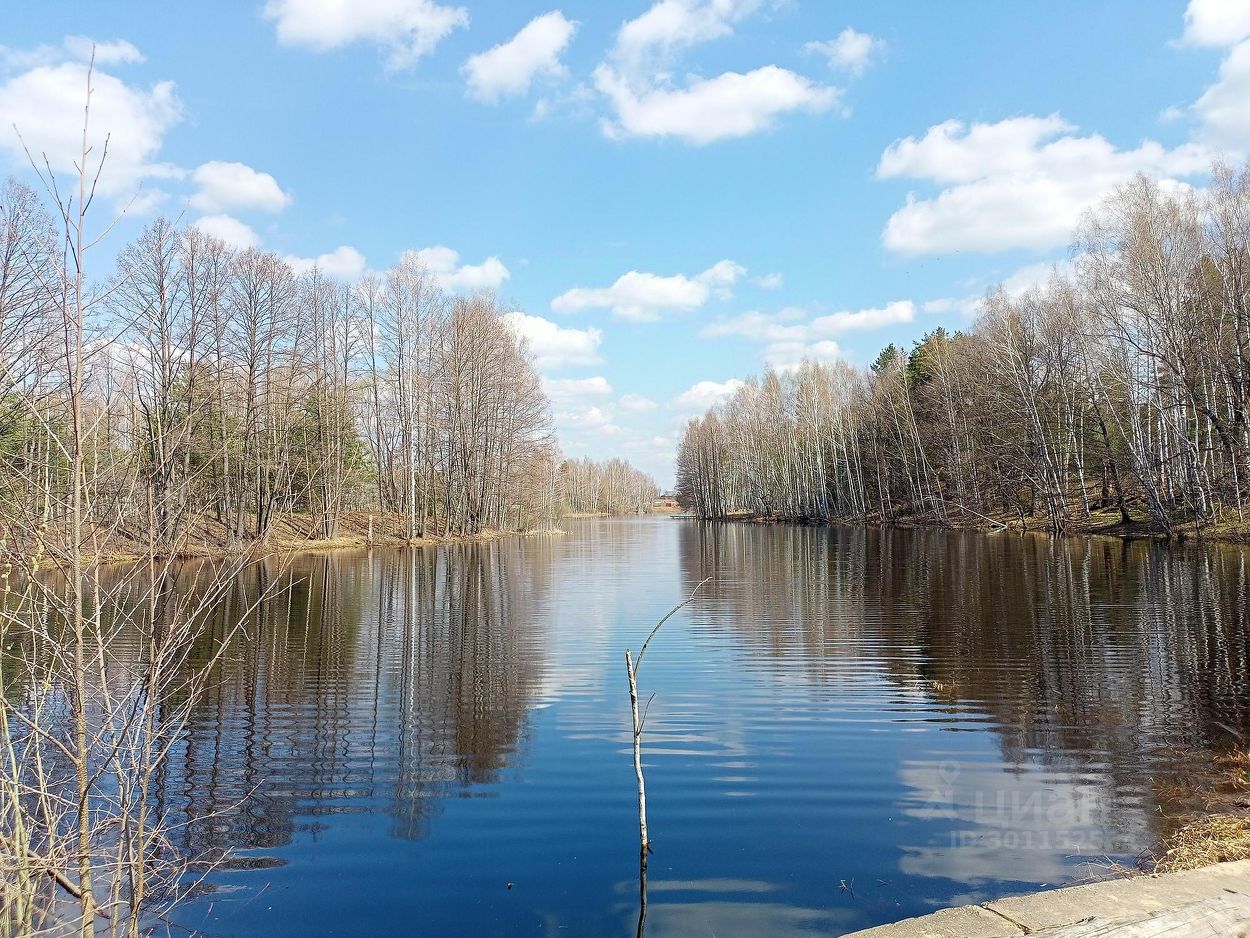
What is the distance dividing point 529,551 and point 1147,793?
35.6 m

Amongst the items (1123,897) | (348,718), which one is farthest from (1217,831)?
(348,718)

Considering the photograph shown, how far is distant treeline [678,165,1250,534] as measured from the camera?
3033 cm

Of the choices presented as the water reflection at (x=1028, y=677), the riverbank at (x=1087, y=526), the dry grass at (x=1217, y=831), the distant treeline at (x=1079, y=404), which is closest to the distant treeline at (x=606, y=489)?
the distant treeline at (x=1079, y=404)

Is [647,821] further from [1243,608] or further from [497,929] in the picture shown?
[1243,608]

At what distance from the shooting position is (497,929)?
4.93 m

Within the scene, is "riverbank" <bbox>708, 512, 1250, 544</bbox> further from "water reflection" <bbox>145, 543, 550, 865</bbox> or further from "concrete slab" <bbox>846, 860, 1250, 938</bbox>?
"concrete slab" <bbox>846, 860, 1250, 938</bbox>

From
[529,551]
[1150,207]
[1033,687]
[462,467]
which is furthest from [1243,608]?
[462,467]

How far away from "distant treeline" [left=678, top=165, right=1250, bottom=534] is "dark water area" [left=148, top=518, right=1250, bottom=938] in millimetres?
18377

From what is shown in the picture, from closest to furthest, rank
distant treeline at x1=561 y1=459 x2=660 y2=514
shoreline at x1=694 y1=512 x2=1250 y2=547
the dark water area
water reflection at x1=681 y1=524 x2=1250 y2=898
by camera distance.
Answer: the dark water area < water reflection at x1=681 y1=524 x2=1250 y2=898 < shoreline at x1=694 y1=512 x2=1250 y2=547 < distant treeline at x1=561 y1=459 x2=660 y2=514

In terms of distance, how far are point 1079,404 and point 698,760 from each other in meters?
44.2

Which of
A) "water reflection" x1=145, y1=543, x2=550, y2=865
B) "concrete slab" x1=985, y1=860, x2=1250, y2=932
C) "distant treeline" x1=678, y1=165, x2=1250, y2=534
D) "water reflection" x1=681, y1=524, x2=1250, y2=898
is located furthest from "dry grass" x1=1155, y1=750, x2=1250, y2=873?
"distant treeline" x1=678, y1=165, x2=1250, y2=534

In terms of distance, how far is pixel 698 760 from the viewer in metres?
7.98

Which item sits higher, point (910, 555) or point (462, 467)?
point (462, 467)

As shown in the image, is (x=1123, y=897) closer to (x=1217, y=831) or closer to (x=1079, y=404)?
(x=1217, y=831)
